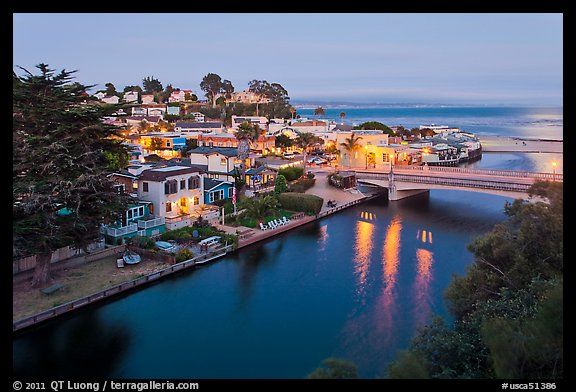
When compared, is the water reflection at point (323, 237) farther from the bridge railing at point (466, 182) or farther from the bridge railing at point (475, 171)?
the bridge railing at point (475, 171)

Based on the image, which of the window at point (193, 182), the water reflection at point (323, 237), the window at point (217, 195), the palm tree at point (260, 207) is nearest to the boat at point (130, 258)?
the window at point (193, 182)

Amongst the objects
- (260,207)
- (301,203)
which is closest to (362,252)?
(260,207)

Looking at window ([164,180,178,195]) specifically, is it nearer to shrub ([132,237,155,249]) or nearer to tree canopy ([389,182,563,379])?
shrub ([132,237,155,249])

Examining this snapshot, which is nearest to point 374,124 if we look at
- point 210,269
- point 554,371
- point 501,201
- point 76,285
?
point 501,201

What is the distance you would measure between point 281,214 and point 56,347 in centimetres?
1619

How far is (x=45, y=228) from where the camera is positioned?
50.1 feet

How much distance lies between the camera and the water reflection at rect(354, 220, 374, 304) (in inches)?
726

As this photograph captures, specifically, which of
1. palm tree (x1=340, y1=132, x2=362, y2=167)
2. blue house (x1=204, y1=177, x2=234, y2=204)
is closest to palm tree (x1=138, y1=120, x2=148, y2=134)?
palm tree (x1=340, y1=132, x2=362, y2=167)

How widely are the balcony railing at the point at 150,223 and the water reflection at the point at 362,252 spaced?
9.39 m

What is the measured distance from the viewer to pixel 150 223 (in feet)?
71.2

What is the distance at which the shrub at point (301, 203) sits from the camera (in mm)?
28578

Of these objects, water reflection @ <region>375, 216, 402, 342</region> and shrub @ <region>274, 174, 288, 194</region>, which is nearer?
water reflection @ <region>375, 216, 402, 342</region>

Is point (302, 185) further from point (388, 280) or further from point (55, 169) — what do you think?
point (55, 169)

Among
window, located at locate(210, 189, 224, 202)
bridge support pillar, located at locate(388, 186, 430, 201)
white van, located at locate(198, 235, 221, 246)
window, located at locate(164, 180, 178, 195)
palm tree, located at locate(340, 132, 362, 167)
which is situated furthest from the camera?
palm tree, located at locate(340, 132, 362, 167)
